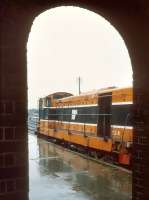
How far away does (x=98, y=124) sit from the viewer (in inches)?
723

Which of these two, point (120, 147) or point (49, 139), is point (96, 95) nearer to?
point (120, 147)

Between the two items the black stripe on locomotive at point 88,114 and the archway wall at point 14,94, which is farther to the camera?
the black stripe on locomotive at point 88,114

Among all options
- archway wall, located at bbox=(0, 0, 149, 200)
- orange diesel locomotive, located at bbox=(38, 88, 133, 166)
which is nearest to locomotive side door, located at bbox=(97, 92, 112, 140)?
orange diesel locomotive, located at bbox=(38, 88, 133, 166)

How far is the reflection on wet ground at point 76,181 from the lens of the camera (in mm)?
10312

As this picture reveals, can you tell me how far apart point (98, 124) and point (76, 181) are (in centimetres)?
623

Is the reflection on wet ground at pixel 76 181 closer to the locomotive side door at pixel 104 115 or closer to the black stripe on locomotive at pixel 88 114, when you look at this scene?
the locomotive side door at pixel 104 115

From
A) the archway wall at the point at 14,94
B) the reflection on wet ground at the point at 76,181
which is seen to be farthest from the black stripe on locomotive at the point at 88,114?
the archway wall at the point at 14,94

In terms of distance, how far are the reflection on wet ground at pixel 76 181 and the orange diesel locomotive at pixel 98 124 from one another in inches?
34.4

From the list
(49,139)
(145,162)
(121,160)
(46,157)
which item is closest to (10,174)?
(145,162)

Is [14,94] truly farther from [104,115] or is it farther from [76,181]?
[104,115]

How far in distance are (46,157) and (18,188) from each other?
49.8ft

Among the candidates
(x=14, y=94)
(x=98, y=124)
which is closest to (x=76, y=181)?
(x=98, y=124)

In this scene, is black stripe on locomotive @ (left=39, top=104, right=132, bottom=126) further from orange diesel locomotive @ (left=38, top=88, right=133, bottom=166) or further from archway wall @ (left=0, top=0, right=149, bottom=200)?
archway wall @ (left=0, top=0, right=149, bottom=200)

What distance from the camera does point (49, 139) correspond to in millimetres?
29578
